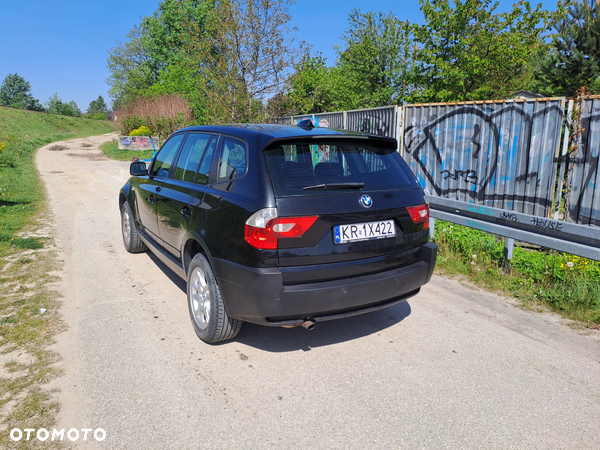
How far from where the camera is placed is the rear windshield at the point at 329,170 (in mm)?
3170

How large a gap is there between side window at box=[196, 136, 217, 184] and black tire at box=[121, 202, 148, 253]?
2.42 m

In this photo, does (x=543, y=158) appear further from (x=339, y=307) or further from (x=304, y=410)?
(x=304, y=410)

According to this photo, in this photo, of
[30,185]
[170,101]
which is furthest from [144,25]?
[30,185]

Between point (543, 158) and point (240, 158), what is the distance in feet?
16.9

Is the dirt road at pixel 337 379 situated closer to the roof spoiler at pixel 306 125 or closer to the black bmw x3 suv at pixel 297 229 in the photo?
the black bmw x3 suv at pixel 297 229

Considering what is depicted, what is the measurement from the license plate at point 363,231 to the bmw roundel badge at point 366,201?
0.47ft

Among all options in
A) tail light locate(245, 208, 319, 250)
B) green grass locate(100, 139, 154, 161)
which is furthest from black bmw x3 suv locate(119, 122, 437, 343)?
green grass locate(100, 139, 154, 161)

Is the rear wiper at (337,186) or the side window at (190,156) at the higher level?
the side window at (190,156)

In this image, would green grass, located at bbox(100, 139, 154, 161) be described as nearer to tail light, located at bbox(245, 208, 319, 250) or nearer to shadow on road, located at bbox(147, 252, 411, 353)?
shadow on road, located at bbox(147, 252, 411, 353)

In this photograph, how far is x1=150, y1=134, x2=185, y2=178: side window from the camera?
4879 millimetres

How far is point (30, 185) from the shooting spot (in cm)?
1346

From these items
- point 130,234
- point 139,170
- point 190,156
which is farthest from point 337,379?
point 130,234

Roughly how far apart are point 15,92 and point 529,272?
128 meters

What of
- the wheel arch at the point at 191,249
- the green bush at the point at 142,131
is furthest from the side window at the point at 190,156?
the green bush at the point at 142,131
